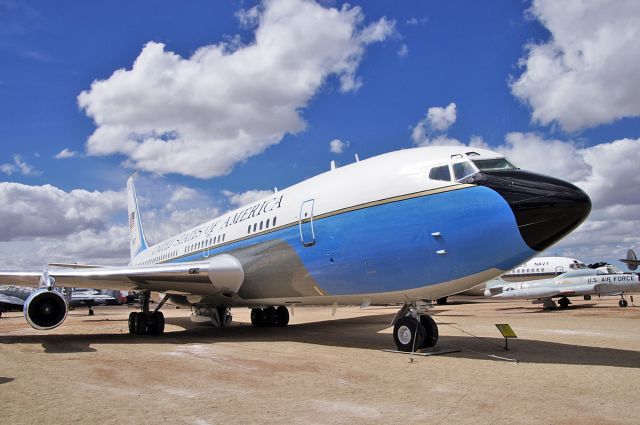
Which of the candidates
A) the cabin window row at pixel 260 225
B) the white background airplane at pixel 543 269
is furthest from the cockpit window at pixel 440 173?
the white background airplane at pixel 543 269

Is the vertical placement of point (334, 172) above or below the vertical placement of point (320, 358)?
above

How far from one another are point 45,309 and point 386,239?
9228 millimetres

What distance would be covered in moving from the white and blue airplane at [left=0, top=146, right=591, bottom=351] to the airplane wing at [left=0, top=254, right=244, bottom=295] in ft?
0.11

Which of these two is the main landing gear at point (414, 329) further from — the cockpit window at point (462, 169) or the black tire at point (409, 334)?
the cockpit window at point (462, 169)

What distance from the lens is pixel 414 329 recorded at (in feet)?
32.6

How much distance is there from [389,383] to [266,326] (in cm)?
1276

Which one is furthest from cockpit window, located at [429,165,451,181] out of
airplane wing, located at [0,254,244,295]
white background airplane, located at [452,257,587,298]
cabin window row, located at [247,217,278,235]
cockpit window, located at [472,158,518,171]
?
white background airplane, located at [452,257,587,298]

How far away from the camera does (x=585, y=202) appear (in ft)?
26.5

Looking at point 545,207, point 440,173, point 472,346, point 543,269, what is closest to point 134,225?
point 472,346

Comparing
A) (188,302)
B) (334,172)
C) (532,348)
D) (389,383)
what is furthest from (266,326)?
(389,383)

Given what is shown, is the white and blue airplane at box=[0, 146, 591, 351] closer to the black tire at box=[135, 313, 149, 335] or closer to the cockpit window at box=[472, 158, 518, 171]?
the cockpit window at box=[472, 158, 518, 171]

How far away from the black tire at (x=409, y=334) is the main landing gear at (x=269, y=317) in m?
9.88

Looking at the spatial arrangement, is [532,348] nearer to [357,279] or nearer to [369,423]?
[357,279]

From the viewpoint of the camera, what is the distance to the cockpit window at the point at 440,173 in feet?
30.2
